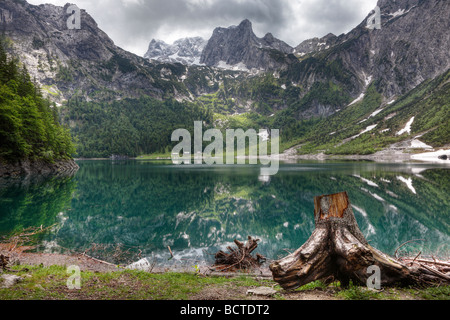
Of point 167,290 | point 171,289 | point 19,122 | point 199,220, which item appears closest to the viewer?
point 167,290

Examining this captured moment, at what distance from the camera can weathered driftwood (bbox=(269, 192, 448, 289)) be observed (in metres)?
7.78

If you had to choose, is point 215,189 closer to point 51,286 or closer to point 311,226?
point 311,226

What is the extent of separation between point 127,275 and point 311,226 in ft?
64.5

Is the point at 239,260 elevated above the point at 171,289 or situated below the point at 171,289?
below

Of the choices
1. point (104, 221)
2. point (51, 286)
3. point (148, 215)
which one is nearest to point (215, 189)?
point (148, 215)

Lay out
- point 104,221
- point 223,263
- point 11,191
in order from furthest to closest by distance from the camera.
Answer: point 11,191 → point 104,221 → point 223,263

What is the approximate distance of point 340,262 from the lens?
826cm

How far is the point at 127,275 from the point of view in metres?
11.2

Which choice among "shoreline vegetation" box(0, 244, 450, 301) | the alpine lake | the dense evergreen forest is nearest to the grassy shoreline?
"shoreline vegetation" box(0, 244, 450, 301)
